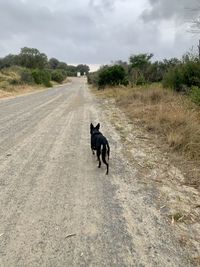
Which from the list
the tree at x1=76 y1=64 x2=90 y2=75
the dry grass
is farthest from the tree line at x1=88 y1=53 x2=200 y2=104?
the tree at x1=76 y1=64 x2=90 y2=75

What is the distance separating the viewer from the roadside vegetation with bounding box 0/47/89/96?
3809 centimetres

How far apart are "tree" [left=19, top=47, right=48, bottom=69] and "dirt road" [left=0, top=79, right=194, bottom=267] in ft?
241

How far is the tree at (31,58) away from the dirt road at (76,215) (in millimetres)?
73500

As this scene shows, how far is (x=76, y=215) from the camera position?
3684mm

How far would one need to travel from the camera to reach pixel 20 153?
21.2ft

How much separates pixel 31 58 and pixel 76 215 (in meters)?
78.1

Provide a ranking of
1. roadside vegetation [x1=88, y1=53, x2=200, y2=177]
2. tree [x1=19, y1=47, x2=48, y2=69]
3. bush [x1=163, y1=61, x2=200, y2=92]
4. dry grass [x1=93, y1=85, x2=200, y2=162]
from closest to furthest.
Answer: dry grass [x1=93, y1=85, x2=200, y2=162], roadside vegetation [x1=88, y1=53, x2=200, y2=177], bush [x1=163, y1=61, x2=200, y2=92], tree [x1=19, y1=47, x2=48, y2=69]

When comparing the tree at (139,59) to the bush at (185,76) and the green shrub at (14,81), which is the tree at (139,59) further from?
the bush at (185,76)

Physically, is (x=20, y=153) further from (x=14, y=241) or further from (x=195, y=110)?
(x=195, y=110)

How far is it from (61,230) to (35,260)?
0.57 metres

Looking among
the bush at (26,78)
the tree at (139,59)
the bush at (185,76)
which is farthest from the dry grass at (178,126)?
the tree at (139,59)

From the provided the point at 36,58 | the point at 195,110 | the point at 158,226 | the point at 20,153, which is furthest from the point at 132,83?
the point at 36,58

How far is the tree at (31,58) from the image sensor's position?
248ft

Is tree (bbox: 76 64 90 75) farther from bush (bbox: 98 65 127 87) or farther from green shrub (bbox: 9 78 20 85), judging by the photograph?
bush (bbox: 98 65 127 87)
